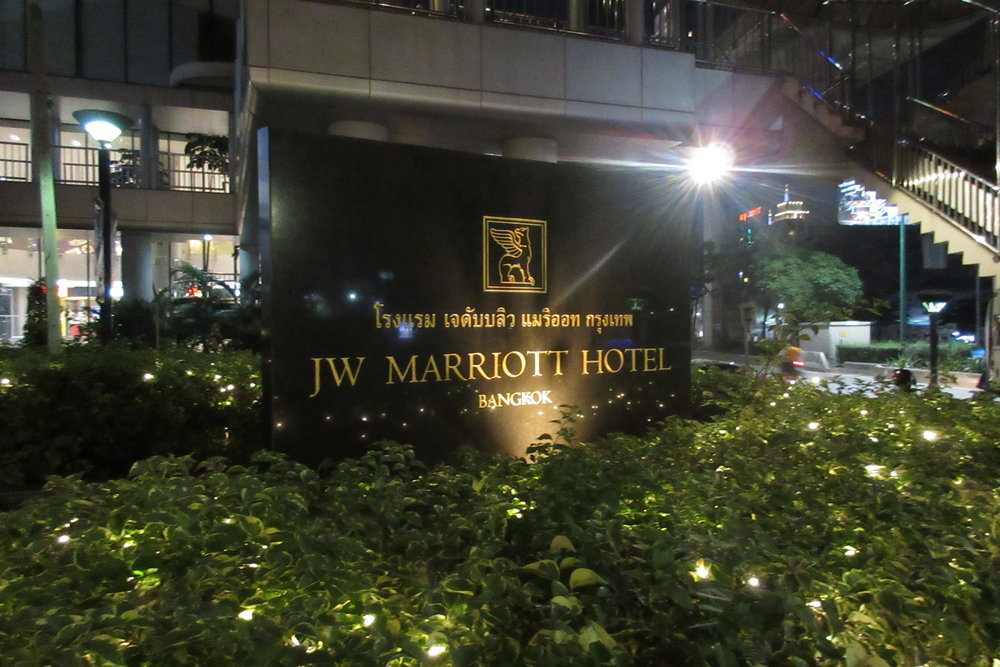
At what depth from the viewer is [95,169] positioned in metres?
23.4

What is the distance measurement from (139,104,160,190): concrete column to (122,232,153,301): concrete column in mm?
1692

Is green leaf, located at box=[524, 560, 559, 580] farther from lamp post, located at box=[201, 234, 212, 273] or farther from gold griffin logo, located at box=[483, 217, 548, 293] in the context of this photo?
lamp post, located at box=[201, 234, 212, 273]

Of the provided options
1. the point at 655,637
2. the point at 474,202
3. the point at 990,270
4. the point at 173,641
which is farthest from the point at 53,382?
the point at 990,270

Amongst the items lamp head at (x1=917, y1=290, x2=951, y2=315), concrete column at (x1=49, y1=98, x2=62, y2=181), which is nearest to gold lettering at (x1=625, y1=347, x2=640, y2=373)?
lamp head at (x1=917, y1=290, x2=951, y2=315)

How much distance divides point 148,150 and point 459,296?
870 inches

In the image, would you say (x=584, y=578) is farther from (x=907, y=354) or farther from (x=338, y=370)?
(x=907, y=354)

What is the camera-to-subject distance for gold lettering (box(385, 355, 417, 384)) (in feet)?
14.9

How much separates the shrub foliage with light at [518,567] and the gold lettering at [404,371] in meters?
1.32

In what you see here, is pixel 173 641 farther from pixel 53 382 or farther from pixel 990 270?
pixel 990 270

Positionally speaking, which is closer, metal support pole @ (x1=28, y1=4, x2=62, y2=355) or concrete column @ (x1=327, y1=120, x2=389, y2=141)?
metal support pole @ (x1=28, y1=4, x2=62, y2=355)

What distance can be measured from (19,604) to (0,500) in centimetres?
438

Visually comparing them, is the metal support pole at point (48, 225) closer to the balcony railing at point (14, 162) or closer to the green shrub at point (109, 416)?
the green shrub at point (109, 416)

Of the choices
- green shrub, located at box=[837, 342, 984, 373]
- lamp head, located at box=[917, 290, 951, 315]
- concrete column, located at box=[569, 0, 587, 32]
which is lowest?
green shrub, located at box=[837, 342, 984, 373]

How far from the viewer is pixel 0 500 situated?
545 centimetres
